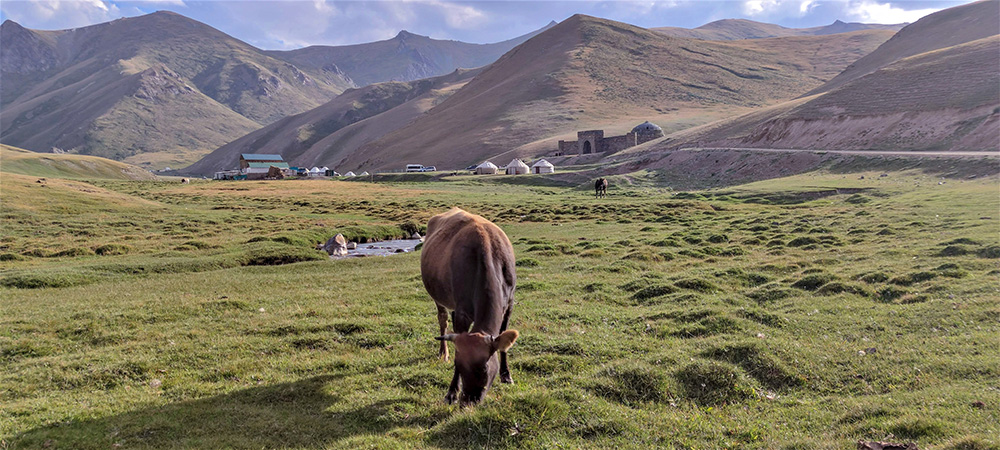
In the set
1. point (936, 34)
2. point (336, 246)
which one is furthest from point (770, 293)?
point (936, 34)

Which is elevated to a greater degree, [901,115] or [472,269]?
[901,115]

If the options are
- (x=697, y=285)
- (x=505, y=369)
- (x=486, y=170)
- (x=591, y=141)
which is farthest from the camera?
(x=591, y=141)

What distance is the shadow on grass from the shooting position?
7.42 metres

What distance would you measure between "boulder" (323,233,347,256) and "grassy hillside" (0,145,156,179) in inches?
3681

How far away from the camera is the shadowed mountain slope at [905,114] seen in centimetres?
6184

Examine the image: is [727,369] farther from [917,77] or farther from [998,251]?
[917,77]

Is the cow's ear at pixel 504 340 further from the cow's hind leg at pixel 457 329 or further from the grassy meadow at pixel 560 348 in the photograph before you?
the cow's hind leg at pixel 457 329

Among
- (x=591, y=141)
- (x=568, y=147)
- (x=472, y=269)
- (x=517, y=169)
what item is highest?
(x=591, y=141)

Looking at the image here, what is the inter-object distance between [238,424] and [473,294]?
12.8ft

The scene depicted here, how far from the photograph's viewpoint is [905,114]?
2795 inches

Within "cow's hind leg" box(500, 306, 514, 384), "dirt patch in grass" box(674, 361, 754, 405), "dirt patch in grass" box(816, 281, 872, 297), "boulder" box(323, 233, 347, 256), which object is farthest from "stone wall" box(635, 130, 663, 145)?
"cow's hind leg" box(500, 306, 514, 384)

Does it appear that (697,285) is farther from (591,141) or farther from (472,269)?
(591,141)

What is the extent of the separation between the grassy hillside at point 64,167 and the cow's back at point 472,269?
11504 centimetres

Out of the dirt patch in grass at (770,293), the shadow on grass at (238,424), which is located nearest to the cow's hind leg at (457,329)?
the shadow on grass at (238,424)
